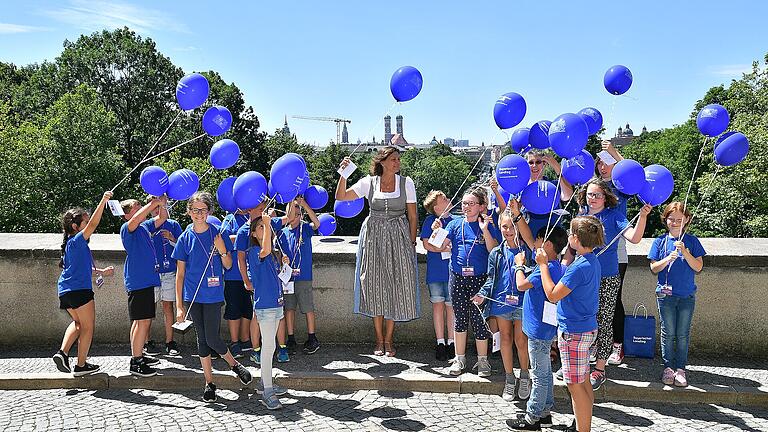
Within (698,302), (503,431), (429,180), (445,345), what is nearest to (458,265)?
(445,345)

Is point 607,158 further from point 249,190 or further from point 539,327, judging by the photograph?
point 249,190

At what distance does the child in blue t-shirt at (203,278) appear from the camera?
18.0ft

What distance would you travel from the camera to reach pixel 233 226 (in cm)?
643

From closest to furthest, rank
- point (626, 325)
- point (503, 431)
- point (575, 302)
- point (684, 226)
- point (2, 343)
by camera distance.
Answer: point (575, 302) < point (503, 431) < point (684, 226) < point (626, 325) < point (2, 343)

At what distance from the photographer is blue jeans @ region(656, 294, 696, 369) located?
218 inches

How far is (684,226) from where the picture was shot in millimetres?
5457

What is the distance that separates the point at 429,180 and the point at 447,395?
283 ft

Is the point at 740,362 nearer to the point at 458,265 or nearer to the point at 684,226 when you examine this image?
the point at 684,226

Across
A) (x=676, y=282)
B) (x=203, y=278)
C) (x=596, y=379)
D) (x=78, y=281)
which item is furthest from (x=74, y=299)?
(x=676, y=282)

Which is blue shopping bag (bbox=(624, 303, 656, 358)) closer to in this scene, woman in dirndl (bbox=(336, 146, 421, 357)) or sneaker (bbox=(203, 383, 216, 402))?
woman in dirndl (bbox=(336, 146, 421, 357))

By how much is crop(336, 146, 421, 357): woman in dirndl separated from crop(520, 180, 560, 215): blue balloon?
1.14m

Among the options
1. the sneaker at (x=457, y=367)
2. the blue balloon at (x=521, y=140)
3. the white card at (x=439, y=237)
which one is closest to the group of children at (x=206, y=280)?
the white card at (x=439, y=237)

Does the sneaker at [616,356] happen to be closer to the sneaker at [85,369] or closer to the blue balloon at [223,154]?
the blue balloon at [223,154]

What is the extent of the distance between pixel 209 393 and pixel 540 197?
10.9 ft
